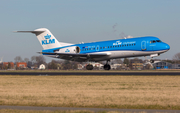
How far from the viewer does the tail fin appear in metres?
52.7

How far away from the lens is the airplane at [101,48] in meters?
41.7

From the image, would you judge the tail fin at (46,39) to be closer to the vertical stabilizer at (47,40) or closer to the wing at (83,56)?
Result: the vertical stabilizer at (47,40)

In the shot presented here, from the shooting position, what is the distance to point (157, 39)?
41844mm

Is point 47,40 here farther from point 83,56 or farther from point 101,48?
point 101,48

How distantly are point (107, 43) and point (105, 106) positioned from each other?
34.2 m

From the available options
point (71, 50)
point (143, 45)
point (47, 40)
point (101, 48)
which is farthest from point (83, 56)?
point (143, 45)

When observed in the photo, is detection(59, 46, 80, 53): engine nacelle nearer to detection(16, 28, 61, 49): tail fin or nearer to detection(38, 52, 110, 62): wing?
detection(38, 52, 110, 62): wing

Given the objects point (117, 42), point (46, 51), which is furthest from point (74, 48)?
point (117, 42)

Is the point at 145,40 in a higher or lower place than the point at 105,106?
higher

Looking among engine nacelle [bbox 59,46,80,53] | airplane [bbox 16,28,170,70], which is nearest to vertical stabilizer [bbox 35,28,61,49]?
airplane [bbox 16,28,170,70]

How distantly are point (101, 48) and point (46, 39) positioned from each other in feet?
43.7

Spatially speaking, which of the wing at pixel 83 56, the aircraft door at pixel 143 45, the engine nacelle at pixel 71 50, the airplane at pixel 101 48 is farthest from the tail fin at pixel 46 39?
the aircraft door at pixel 143 45

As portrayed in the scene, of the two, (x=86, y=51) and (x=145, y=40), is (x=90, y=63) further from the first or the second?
(x=145, y=40)

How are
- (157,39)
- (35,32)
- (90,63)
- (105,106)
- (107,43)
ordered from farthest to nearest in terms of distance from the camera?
(35,32) < (90,63) < (107,43) < (157,39) < (105,106)
